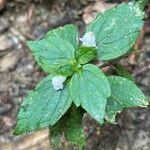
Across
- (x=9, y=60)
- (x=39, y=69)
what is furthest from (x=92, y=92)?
(x=9, y=60)

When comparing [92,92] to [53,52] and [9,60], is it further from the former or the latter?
[9,60]

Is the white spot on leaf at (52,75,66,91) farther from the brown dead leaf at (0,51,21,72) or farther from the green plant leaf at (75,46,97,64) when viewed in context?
the brown dead leaf at (0,51,21,72)

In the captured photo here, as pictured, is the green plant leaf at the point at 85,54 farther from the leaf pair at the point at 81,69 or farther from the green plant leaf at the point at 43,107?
the green plant leaf at the point at 43,107

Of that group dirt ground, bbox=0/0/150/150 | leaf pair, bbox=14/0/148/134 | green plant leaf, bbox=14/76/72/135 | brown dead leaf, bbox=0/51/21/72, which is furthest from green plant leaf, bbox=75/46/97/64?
brown dead leaf, bbox=0/51/21/72

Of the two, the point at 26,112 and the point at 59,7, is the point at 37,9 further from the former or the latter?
the point at 26,112

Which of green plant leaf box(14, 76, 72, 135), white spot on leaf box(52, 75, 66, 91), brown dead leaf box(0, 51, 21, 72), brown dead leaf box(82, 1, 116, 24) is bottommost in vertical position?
brown dead leaf box(0, 51, 21, 72)

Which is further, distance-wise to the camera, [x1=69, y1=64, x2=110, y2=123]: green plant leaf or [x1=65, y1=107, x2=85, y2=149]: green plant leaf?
[x1=65, y1=107, x2=85, y2=149]: green plant leaf
